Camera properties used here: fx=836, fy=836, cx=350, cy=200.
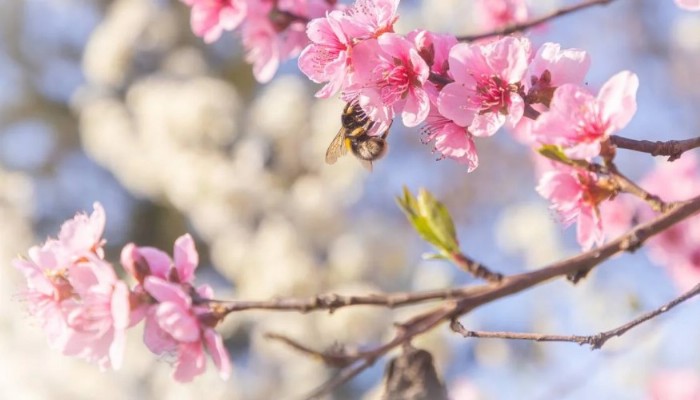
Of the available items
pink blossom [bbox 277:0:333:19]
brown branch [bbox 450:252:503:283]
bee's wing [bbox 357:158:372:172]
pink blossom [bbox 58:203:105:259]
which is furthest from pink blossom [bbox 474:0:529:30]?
pink blossom [bbox 58:203:105:259]

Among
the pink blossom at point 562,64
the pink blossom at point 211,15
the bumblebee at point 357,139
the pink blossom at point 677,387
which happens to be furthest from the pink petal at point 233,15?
the pink blossom at point 677,387

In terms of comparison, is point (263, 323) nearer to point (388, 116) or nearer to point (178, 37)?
point (178, 37)

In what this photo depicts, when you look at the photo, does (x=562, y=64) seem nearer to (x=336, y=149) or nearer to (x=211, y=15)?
(x=336, y=149)

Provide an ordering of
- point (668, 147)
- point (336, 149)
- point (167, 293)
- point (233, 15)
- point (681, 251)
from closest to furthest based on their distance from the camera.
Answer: point (668, 147) → point (167, 293) → point (336, 149) → point (233, 15) → point (681, 251)

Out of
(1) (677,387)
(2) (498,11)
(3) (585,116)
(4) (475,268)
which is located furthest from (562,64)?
(1) (677,387)

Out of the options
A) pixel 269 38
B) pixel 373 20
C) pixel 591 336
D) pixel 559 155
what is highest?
pixel 269 38

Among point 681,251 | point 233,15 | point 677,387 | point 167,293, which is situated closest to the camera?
point 167,293

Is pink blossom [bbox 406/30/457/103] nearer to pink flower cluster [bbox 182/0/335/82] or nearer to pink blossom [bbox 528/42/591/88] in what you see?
pink blossom [bbox 528/42/591/88]
